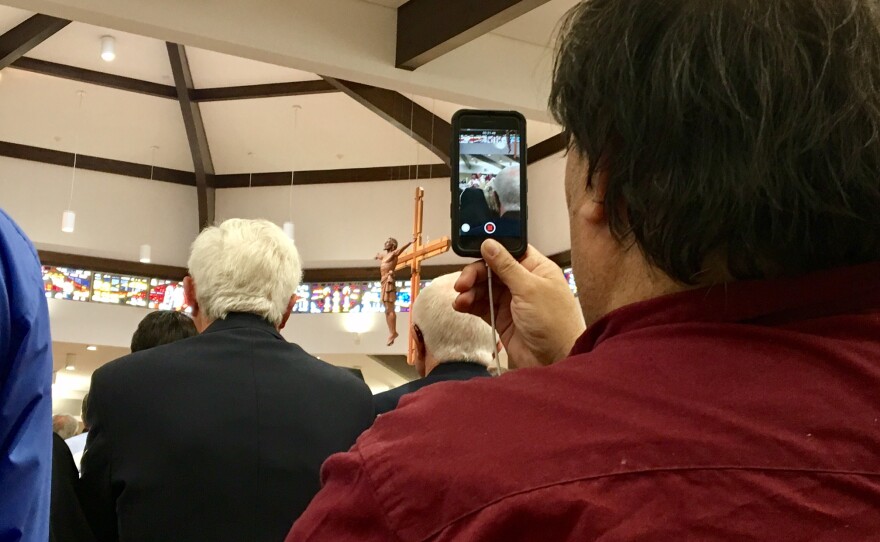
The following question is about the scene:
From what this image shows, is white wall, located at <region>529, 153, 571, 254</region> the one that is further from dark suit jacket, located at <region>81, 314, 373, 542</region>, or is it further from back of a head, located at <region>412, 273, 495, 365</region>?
dark suit jacket, located at <region>81, 314, 373, 542</region>

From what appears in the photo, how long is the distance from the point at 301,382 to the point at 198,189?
9.92 m

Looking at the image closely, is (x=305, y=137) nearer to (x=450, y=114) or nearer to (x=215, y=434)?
(x=450, y=114)

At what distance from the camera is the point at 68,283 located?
1117 cm

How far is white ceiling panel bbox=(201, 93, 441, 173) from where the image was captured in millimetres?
10016

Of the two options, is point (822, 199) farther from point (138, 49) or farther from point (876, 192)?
point (138, 49)

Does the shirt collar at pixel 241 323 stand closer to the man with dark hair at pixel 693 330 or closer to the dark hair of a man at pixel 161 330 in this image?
the dark hair of a man at pixel 161 330

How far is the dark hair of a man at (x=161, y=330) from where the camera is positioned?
2404mm

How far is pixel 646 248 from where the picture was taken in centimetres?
72

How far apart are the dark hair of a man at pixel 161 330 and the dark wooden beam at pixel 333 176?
8.28 meters

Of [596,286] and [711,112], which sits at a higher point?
[711,112]

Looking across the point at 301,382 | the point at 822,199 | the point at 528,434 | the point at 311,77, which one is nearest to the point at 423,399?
the point at 528,434

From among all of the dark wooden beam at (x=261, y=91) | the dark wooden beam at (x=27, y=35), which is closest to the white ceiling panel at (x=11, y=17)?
the dark wooden beam at (x=27, y=35)

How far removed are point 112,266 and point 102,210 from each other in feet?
2.38

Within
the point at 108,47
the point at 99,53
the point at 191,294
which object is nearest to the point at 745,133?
the point at 191,294
